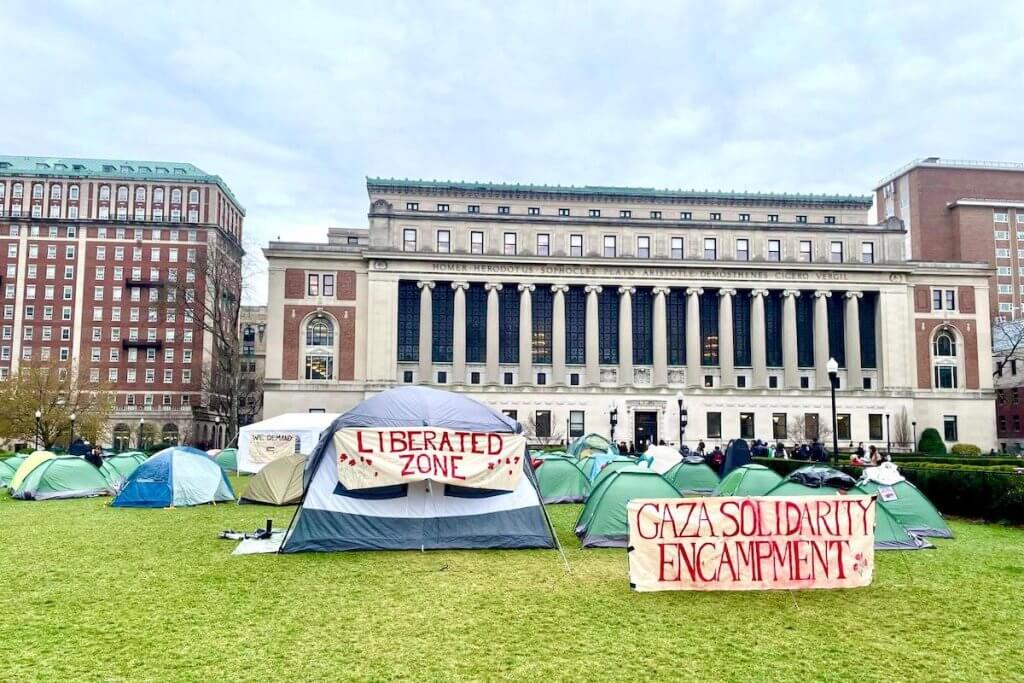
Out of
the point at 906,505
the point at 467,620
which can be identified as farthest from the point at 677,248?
the point at 467,620

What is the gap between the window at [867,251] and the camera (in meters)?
65.6

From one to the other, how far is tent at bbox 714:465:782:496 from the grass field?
385 centimetres

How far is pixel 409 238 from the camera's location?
2482 inches

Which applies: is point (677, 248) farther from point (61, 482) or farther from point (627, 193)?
point (61, 482)

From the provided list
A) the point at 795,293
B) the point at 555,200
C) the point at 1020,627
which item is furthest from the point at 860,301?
the point at 1020,627

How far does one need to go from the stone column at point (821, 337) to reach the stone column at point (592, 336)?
18.9 meters

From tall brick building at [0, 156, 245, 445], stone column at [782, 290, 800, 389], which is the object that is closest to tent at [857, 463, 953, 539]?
stone column at [782, 290, 800, 389]

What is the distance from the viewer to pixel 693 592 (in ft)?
37.5

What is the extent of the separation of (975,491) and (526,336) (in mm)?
43308

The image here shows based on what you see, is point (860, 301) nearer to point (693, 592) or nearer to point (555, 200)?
point (555, 200)

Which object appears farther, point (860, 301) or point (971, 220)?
point (971, 220)

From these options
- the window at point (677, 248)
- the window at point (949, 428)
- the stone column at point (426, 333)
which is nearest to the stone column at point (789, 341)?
the window at point (677, 248)

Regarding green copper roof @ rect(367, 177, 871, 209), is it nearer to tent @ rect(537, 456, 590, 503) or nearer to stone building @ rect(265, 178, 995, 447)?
stone building @ rect(265, 178, 995, 447)

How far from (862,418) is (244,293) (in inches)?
2081
